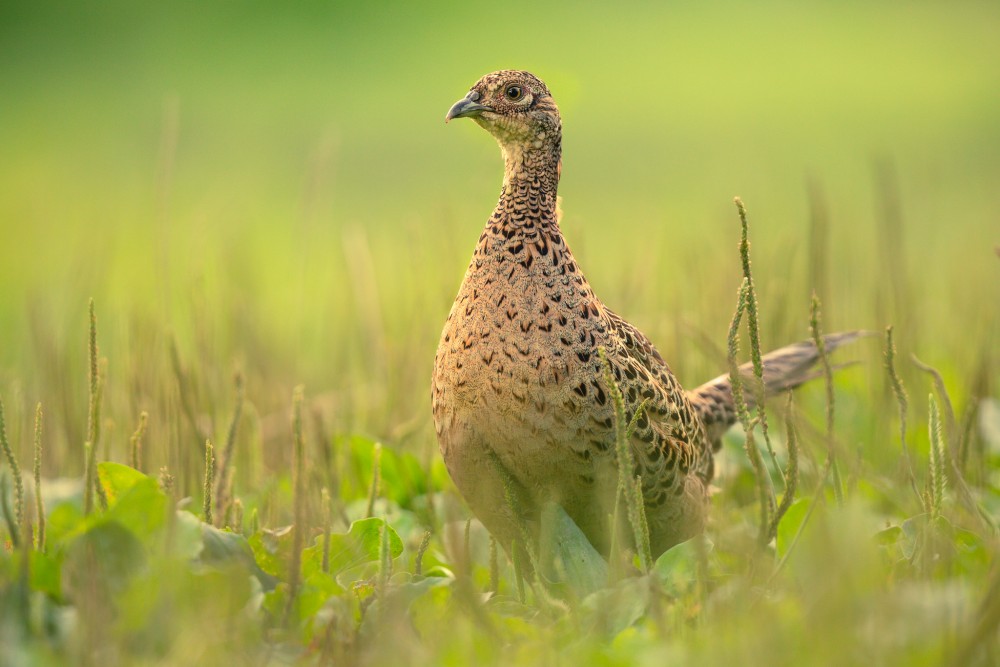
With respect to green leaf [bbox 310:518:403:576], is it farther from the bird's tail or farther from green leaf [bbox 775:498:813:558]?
the bird's tail

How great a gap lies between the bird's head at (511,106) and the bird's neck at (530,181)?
0.03 meters

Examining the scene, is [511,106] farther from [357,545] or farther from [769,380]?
[769,380]

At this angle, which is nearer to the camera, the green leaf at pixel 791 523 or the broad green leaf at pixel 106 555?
the broad green leaf at pixel 106 555

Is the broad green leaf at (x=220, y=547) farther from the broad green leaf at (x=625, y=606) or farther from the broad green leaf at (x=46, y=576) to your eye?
the broad green leaf at (x=625, y=606)

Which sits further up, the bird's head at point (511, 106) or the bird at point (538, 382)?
the bird's head at point (511, 106)

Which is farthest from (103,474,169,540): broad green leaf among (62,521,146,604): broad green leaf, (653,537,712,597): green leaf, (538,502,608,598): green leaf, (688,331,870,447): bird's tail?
(688,331,870,447): bird's tail

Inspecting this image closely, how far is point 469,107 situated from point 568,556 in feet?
5.07

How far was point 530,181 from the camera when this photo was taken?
4039mm

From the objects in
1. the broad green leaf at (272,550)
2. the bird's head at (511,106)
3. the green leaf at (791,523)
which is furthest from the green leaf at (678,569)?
the bird's head at (511,106)

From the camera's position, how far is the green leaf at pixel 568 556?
3441 mm

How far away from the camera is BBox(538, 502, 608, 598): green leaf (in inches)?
135

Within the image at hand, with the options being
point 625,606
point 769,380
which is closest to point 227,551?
point 625,606

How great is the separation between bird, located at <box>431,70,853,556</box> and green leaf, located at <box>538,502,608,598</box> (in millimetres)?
104

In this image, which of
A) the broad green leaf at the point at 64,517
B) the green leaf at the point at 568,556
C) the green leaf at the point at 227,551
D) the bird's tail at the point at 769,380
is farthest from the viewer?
the bird's tail at the point at 769,380
